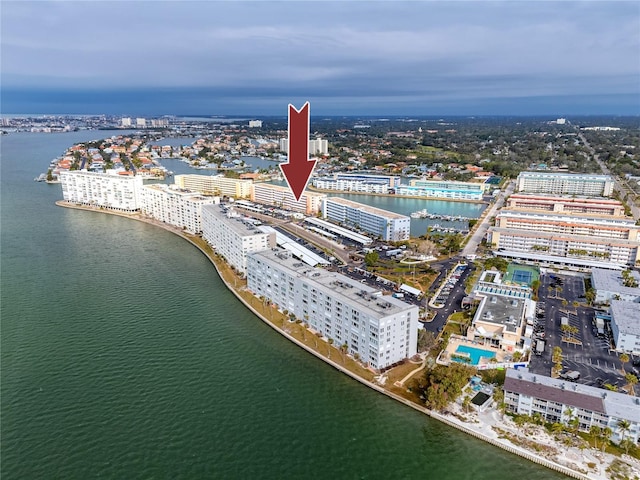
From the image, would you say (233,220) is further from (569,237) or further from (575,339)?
(569,237)

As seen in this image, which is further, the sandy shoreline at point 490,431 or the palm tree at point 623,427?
the palm tree at point 623,427

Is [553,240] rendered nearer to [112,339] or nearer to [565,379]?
[565,379]

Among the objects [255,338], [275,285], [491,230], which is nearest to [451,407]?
[255,338]

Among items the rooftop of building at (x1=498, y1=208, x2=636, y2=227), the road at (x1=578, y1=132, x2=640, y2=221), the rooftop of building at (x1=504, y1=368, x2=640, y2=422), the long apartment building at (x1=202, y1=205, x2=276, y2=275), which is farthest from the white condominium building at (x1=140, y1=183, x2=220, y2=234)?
the road at (x1=578, y1=132, x2=640, y2=221)

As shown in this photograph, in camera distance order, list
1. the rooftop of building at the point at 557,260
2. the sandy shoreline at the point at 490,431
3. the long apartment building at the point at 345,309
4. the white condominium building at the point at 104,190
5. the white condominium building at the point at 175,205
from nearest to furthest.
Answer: the sandy shoreline at the point at 490,431, the long apartment building at the point at 345,309, the rooftop of building at the point at 557,260, the white condominium building at the point at 175,205, the white condominium building at the point at 104,190

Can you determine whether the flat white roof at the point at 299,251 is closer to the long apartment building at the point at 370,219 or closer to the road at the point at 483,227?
the long apartment building at the point at 370,219

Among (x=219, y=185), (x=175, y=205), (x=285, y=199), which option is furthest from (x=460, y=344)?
(x=219, y=185)

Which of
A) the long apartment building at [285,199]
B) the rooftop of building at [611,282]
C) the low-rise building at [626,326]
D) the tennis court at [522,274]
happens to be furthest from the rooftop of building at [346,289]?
the long apartment building at [285,199]
